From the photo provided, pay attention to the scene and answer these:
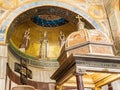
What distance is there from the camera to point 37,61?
10.4 meters

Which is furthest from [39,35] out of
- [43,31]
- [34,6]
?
[34,6]

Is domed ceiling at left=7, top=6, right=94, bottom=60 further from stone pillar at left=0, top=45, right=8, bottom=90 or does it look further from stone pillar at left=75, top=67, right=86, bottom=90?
stone pillar at left=75, top=67, right=86, bottom=90

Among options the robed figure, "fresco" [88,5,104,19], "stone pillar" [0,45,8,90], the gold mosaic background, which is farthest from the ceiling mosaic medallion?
"stone pillar" [0,45,8,90]

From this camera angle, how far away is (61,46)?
32.8 ft

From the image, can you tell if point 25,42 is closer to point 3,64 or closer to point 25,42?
point 25,42

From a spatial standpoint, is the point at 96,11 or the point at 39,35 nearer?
the point at 96,11

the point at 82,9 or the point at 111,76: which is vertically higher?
the point at 82,9

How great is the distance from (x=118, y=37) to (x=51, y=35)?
3867 mm

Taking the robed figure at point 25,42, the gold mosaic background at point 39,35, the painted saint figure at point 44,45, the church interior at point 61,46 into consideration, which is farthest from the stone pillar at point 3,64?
the painted saint figure at point 44,45

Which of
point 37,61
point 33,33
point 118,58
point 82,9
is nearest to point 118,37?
point 82,9

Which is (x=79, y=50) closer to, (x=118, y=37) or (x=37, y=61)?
(x=118, y=37)

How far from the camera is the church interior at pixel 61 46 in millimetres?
6230

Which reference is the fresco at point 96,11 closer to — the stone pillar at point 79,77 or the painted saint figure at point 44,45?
the painted saint figure at point 44,45

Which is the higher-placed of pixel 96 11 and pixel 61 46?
pixel 96 11
